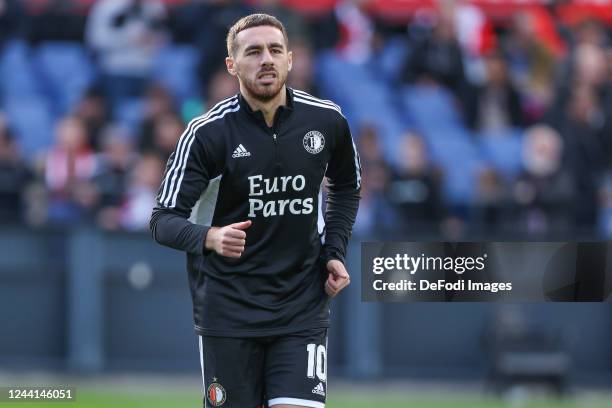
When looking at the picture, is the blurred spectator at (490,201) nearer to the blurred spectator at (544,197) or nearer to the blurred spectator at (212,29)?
the blurred spectator at (544,197)

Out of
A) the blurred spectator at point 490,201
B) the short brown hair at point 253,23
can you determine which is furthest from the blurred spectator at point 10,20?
the short brown hair at point 253,23

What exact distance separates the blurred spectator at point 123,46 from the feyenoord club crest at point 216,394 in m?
8.28

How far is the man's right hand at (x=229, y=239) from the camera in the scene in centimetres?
604

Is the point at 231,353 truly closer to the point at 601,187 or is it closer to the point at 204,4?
the point at 601,187

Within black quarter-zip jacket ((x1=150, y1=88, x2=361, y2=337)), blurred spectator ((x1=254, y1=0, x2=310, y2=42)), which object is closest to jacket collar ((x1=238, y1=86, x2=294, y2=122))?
black quarter-zip jacket ((x1=150, y1=88, x2=361, y2=337))

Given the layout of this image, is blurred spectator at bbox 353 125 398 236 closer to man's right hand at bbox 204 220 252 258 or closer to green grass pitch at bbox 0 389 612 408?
green grass pitch at bbox 0 389 612 408

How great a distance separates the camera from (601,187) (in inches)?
555

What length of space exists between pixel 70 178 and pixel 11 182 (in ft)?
1.70

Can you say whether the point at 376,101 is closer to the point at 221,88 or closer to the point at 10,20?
the point at 221,88

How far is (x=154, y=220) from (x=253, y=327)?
649 millimetres

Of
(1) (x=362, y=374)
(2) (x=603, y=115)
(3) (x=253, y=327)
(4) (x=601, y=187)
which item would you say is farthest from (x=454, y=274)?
(2) (x=603, y=115)

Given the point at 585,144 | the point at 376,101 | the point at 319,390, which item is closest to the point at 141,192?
the point at 376,101

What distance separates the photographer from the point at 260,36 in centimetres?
645

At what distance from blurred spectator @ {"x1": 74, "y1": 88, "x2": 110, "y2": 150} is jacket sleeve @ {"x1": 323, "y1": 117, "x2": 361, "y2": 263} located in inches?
273
